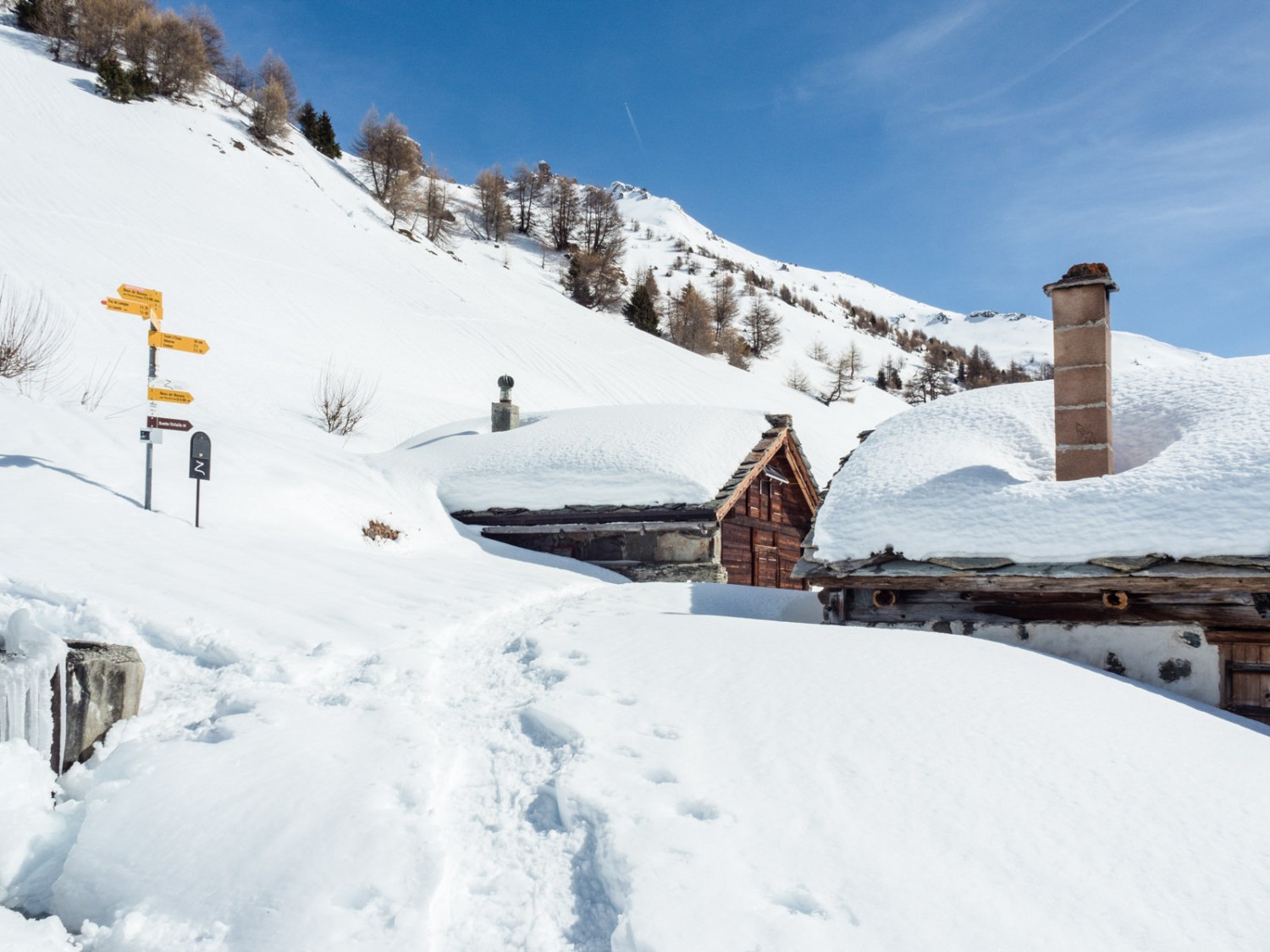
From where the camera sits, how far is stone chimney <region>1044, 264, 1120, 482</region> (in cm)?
705

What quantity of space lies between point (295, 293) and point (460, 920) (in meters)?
25.3

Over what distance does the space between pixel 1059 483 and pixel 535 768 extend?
527 cm

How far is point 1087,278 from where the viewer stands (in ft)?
24.2

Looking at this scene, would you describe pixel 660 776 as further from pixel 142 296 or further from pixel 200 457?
pixel 142 296

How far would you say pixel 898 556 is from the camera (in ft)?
23.0

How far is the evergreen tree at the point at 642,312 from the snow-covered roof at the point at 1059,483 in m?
33.8

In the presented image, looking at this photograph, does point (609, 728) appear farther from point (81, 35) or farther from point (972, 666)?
point (81, 35)

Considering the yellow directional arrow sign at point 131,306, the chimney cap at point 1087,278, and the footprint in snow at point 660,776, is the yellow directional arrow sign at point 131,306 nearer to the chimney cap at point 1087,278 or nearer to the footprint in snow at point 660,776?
the footprint in snow at point 660,776

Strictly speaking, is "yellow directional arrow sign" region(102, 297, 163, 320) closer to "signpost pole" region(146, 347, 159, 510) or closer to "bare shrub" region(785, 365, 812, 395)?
"signpost pole" region(146, 347, 159, 510)

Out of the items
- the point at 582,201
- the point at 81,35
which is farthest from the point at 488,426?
the point at 582,201

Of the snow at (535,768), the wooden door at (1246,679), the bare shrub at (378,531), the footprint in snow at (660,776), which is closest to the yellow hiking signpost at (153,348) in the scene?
the snow at (535,768)

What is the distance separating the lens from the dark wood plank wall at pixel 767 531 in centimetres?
1296

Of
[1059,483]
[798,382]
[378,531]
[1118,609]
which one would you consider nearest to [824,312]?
→ [798,382]

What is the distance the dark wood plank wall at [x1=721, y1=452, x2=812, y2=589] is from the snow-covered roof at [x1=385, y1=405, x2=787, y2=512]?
92 centimetres
